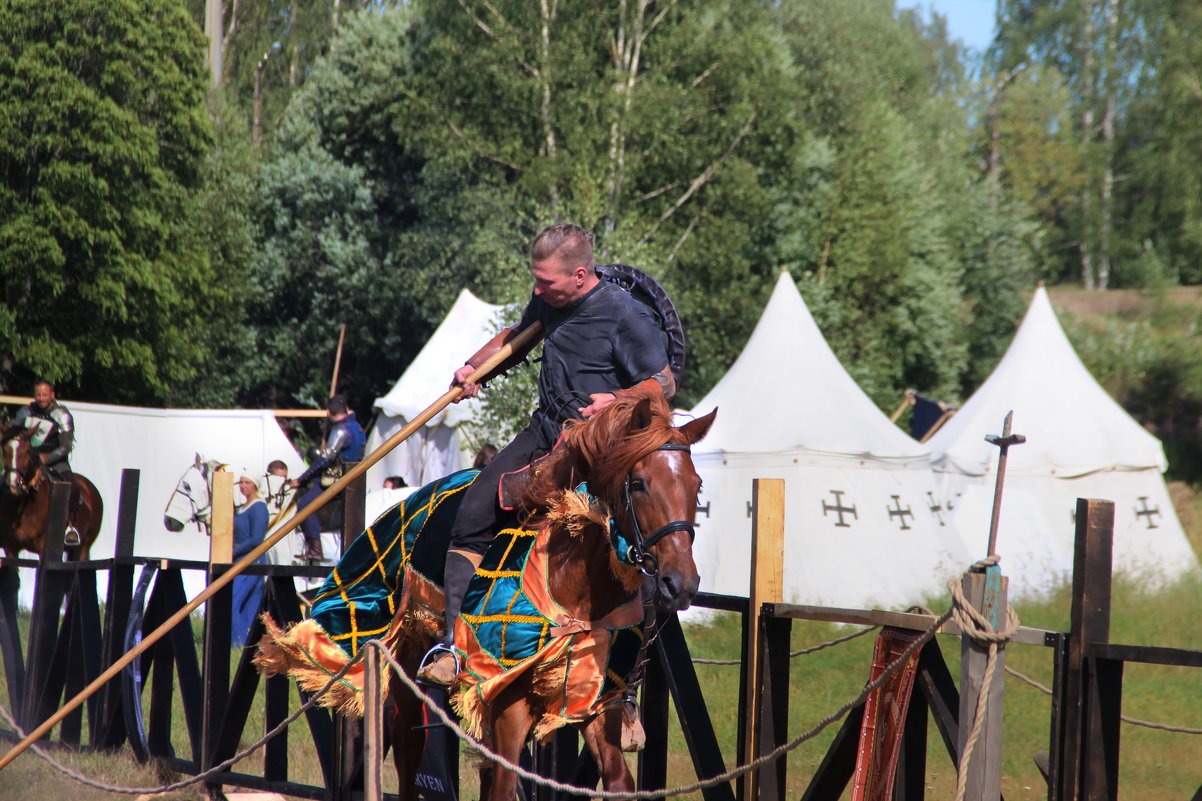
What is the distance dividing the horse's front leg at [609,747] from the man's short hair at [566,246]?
1497 millimetres

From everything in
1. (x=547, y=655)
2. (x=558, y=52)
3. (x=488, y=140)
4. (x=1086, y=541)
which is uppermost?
(x=558, y=52)

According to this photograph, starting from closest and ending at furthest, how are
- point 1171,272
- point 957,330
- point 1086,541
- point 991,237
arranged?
point 1086,541 → point 957,330 → point 991,237 → point 1171,272

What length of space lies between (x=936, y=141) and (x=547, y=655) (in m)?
37.0

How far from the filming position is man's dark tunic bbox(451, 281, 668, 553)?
4090mm

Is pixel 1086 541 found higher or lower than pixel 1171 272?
lower

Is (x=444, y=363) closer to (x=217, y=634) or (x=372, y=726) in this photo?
(x=217, y=634)

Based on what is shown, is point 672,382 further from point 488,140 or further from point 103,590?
point 488,140

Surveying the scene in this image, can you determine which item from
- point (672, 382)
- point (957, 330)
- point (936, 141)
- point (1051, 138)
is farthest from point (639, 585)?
point (1051, 138)

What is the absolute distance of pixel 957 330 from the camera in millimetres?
32500

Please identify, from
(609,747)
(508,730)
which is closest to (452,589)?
(508,730)

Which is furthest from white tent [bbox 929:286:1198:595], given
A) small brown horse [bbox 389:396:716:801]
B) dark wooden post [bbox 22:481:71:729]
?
small brown horse [bbox 389:396:716:801]

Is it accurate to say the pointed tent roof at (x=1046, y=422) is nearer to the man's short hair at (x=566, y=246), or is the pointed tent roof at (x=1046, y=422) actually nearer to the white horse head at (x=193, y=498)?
the white horse head at (x=193, y=498)

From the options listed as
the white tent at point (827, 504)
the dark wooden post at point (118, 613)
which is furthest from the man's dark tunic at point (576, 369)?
the white tent at point (827, 504)

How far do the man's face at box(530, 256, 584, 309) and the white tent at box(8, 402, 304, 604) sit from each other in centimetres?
884
